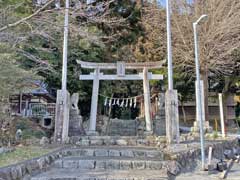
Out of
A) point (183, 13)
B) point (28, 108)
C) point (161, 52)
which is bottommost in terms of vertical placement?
point (28, 108)

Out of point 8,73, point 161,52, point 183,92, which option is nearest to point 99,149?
point 8,73

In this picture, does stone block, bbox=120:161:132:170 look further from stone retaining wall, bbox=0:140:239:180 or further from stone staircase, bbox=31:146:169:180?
stone retaining wall, bbox=0:140:239:180

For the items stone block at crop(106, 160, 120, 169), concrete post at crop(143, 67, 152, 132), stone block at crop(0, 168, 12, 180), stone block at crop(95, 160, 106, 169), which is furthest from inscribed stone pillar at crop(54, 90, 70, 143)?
stone block at crop(0, 168, 12, 180)

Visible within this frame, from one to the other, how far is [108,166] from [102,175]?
1002 mm

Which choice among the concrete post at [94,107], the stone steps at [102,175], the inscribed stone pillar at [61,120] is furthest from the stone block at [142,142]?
the stone steps at [102,175]

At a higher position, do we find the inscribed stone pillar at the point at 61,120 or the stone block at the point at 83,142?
the inscribed stone pillar at the point at 61,120

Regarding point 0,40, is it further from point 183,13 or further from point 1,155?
point 183,13

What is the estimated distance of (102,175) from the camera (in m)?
7.55

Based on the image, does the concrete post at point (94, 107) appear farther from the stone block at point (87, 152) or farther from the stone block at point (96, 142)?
the stone block at point (87, 152)

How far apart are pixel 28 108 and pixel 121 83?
596 cm

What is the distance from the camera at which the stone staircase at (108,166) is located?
292 inches

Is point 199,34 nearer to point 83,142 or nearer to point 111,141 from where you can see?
point 111,141

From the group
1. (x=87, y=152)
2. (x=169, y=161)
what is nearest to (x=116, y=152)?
(x=87, y=152)

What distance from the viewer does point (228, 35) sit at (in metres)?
17.3
